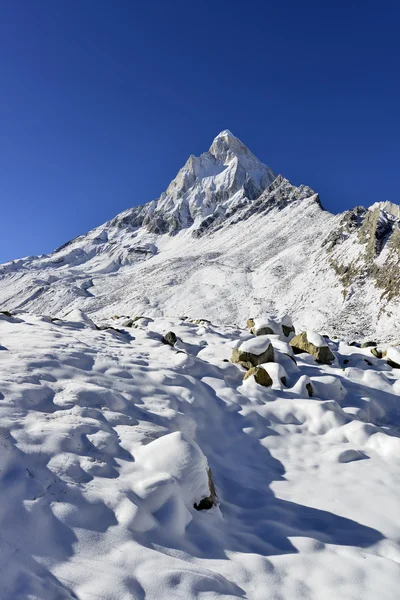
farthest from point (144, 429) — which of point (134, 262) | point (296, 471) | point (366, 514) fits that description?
point (134, 262)

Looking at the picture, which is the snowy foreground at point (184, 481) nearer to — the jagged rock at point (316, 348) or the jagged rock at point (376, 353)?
the jagged rock at point (316, 348)

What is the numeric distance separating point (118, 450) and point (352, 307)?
101ft

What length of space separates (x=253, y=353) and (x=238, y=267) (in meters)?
46.8

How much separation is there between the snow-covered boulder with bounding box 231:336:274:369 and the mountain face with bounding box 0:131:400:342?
17.1 meters

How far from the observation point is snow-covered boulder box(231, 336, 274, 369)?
11.3 m

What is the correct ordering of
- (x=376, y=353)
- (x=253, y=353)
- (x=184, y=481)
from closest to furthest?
(x=184, y=481) < (x=253, y=353) < (x=376, y=353)

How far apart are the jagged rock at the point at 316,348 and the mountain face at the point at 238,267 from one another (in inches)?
542

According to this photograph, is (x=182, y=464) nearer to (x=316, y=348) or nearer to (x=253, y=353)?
(x=253, y=353)

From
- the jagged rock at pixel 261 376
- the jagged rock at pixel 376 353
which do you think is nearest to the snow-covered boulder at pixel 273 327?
the jagged rock at pixel 376 353

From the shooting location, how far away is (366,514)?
5.46m

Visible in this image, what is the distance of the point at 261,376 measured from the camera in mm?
10055

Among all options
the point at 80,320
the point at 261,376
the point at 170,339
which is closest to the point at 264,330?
the point at 170,339

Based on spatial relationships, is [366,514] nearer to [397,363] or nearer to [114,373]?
[114,373]

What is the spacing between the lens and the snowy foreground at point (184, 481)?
3.63 metres
